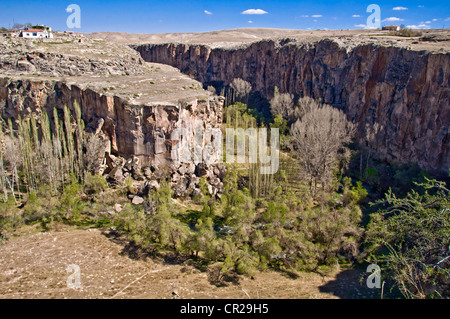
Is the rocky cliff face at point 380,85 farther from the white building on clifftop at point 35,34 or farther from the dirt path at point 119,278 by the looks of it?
the white building on clifftop at point 35,34

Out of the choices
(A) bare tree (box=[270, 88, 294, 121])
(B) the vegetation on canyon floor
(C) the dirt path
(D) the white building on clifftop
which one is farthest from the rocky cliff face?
(D) the white building on clifftop

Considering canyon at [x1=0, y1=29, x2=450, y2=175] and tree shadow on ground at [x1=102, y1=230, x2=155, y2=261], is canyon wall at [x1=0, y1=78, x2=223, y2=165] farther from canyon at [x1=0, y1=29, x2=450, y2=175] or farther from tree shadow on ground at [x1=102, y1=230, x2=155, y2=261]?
tree shadow on ground at [x1=102, y1=230, x2=155, y2=261]

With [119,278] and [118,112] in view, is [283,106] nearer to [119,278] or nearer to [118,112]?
[118,112]

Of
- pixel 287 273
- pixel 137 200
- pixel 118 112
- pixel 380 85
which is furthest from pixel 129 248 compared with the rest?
pixel 380 85

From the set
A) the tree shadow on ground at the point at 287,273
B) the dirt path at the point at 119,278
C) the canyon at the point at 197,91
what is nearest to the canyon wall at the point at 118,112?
the canyon at the point at 197,91

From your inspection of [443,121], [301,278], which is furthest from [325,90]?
[301,278]

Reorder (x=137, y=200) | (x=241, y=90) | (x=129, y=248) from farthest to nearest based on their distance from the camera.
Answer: (x=241, y=90) → (x=137, y=200) → (x=129, y=248)
